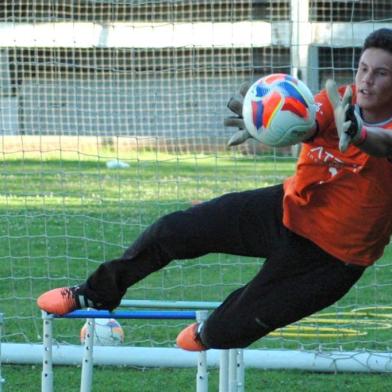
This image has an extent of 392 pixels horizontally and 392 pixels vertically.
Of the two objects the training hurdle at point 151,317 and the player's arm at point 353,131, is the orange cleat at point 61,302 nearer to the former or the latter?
the training hurdle at point 151,317

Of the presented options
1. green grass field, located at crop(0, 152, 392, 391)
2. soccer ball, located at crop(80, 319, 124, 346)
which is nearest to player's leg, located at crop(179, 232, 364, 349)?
green grass field, located at crop(0, 152, 392, 391)

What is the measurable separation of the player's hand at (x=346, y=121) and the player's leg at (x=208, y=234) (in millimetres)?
882

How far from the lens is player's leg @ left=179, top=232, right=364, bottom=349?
4.59 m

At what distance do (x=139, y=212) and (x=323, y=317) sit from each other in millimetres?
3494

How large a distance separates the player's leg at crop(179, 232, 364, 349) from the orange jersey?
6 cm

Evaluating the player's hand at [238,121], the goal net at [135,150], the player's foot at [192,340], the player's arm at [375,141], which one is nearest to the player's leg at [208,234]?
the player's foot at [192,340]

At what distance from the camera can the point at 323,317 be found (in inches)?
320

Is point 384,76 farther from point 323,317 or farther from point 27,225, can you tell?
point 27,225

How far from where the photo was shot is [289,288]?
461 centimetres

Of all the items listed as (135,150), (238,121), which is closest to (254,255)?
(238,121)

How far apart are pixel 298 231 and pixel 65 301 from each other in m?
1.08

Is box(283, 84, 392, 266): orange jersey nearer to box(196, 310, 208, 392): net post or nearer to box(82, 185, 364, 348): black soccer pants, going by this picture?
box(82, 185, 364, 348): black soccer pants

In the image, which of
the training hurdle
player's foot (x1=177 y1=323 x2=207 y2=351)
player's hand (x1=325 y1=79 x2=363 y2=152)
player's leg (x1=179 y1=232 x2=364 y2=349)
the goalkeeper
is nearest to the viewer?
player's hand (x1=325 y1=79 x2=363 y2=152)

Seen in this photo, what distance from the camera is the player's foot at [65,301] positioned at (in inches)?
194
